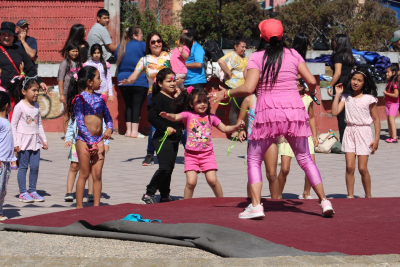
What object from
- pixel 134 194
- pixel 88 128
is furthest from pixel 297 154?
pixel 134 194

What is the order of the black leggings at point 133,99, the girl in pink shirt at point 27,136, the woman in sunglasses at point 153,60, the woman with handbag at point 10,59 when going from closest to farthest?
the girl in pink shirt at point 27,136
the woman with handbag at point 10,59
the woman in sunglasses at point 153,60
the black leggings at point 133,99

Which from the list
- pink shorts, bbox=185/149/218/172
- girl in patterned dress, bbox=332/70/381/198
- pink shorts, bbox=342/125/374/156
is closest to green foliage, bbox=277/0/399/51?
girl in patterned dress, bbox=332/70/381/198

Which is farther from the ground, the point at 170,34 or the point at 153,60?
the point at 170,34

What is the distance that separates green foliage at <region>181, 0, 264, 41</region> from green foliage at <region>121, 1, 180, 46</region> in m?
1.32

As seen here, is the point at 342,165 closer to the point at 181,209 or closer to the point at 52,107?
the point at 181,209

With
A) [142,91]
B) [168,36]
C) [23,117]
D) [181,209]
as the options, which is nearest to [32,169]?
[23,117]

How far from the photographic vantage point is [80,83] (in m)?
6.91

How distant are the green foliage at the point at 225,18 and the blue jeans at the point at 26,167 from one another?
1923 cm

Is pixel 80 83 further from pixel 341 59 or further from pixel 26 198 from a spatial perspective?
pixel 341 59

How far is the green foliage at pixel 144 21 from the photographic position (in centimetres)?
2155

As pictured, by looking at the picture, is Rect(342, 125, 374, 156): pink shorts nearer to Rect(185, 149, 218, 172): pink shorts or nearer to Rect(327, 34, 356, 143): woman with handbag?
Rect(185, 149, 218, 172): pink shorts

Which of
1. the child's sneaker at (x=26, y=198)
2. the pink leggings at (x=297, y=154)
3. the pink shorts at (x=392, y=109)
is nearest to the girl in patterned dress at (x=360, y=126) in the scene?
Answer: the pink leggings at (x=297, y=154)

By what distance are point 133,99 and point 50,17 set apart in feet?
26.2

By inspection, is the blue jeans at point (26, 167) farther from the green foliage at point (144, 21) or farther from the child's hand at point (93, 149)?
the green foliage at point (144, 21)
